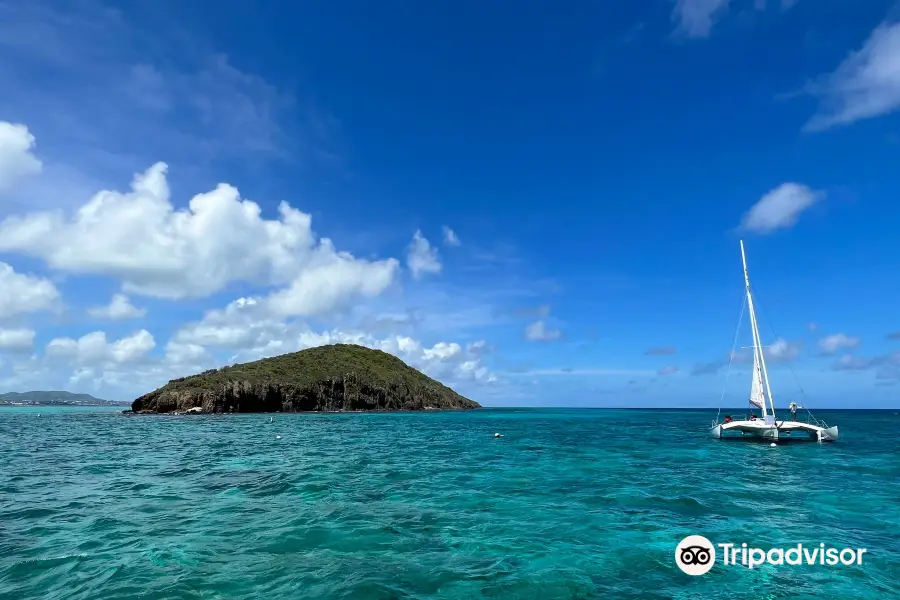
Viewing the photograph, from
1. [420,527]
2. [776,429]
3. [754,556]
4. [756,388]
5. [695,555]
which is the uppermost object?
[756,388]

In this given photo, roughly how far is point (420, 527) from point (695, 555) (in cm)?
1009

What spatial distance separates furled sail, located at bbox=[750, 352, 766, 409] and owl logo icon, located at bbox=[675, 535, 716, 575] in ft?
179

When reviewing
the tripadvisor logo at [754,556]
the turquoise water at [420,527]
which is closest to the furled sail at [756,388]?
the turquoise water at [420,527]

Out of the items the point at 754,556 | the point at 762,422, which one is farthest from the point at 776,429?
the point at 754,556

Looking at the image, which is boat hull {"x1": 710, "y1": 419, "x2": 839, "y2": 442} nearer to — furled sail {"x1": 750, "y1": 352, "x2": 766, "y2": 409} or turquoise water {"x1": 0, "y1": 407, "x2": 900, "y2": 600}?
furled sail {"x1": 750, "y1": 352, "x2": 766, "y2": 409}

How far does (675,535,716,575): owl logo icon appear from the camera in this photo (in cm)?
1540

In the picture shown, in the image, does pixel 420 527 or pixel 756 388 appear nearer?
pixel 420 527

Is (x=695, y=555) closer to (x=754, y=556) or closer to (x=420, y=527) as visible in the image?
(x=754, y=556)

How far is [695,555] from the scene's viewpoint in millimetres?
16391

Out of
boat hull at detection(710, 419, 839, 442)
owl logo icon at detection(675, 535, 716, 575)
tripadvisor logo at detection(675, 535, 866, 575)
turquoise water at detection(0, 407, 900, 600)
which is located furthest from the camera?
boat hull at detection(710, 419, 839, 442)

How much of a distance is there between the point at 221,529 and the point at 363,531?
5456 millimetres

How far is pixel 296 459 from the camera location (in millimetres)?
40344

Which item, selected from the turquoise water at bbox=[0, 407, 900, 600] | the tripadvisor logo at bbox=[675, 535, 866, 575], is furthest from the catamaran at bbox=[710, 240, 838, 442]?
the tripadvisor logo at bbox=[675, 535, 866, 575]

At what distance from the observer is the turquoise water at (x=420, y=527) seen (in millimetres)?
13555
